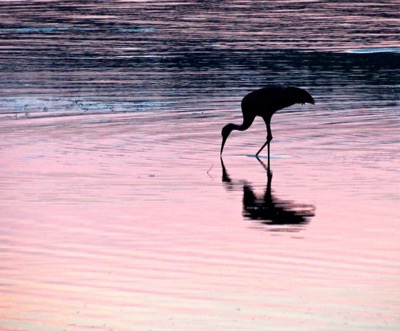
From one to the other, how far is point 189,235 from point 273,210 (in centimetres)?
185

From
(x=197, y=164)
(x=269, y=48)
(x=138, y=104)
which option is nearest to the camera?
(x=197, y=164)

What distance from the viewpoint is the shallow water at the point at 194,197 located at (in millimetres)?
10188

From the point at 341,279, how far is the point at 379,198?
415cm

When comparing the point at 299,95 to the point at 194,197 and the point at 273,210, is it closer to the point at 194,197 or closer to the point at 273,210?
the point at 194,197

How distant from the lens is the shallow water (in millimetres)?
10188

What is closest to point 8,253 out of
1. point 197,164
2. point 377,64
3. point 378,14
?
point 197,164

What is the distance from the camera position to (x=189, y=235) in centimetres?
1295

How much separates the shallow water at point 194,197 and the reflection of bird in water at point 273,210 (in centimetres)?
3

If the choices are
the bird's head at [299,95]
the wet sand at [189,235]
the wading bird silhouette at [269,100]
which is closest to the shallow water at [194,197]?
the wet sand at [189,235]

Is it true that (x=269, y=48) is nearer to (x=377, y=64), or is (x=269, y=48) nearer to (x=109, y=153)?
(x=377, y=64)

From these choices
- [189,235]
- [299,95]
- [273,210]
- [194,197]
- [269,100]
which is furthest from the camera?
[269,100]

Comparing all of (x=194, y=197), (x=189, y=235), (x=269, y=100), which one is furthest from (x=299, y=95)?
(x=189, y=235)

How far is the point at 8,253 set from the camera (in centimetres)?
1208

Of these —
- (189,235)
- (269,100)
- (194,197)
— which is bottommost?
(194,197)
